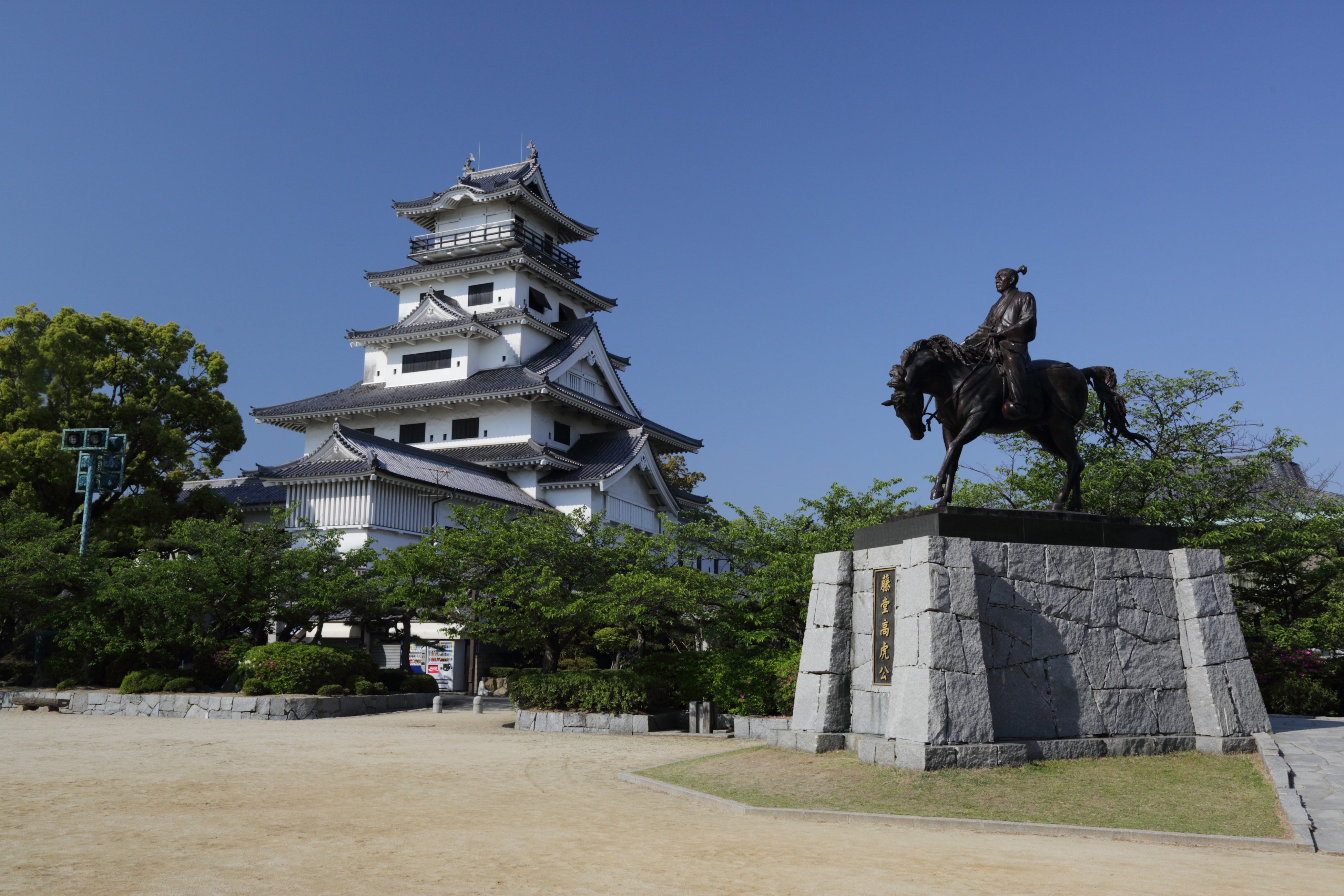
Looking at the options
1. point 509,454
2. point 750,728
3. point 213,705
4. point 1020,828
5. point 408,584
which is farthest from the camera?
point 509,454

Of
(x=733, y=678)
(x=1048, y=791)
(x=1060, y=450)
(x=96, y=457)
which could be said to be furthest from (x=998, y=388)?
(x=96, y=457)

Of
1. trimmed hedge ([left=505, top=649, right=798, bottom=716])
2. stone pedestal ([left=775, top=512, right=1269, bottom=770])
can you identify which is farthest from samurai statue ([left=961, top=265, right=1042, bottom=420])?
trimmed hedge ([left=505, top=649, right=798, bottom=716])

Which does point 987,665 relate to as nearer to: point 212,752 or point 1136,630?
point 1136,630

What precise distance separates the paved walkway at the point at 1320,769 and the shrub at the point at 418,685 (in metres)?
18.3

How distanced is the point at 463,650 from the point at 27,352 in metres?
15.2

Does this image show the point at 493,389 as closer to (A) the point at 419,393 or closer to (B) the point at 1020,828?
(A) the point at 419,393

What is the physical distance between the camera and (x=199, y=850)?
6844 mm

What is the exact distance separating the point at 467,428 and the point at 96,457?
1465 cm

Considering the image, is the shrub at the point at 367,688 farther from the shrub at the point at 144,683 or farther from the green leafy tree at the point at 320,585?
the shrub at the point at 144,683

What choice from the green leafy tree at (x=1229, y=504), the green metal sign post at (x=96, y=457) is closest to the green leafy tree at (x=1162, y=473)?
the green leafy tree at (x=1229, y=504)

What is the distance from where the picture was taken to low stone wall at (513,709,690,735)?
17219mm

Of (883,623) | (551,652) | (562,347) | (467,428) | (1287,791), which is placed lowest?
→ (1287,791)

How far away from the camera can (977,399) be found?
11344 millimetres

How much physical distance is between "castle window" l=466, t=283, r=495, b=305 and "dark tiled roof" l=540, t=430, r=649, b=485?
24.8 ft
